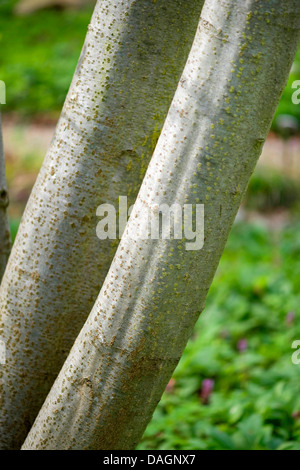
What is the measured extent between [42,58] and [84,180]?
957 centimetres

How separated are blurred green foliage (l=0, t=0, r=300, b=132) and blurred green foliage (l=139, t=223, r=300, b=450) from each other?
3842mm

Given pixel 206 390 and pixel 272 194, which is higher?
pixel 272 194

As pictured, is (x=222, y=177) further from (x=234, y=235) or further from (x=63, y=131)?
(x=234, y=235)

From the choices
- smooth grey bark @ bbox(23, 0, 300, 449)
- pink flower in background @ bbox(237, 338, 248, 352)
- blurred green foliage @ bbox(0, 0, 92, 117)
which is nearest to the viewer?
smooth grey bark @ bbox(23, 0, 300, 449)

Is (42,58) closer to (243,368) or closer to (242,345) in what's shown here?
(242,345)

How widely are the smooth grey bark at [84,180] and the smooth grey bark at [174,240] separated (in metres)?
0.18

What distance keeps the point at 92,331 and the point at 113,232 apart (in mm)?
313

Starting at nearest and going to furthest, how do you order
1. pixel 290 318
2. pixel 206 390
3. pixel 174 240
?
pixel 174 240 → pixel 206 390 → pixel 290 318

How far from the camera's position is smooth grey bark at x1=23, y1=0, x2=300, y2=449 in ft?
3.68

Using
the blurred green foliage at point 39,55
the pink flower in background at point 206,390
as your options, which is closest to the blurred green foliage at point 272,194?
the blurred green foliage at point 39,55

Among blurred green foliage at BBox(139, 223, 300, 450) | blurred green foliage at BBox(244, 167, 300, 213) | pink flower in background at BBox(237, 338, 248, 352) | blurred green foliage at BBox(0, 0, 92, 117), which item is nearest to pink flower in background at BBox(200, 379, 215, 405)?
blurred green foliage at BBox(139, 223, 300, 450)

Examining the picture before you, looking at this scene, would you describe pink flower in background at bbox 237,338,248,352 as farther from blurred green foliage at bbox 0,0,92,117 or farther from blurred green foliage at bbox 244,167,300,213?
blurred green foliage at bbox 0,0,92,117

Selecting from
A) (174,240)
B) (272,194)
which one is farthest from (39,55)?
(174,240)

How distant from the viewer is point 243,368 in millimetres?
2930
